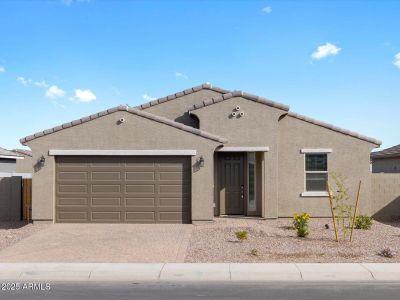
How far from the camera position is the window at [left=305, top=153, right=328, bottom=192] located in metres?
18.3

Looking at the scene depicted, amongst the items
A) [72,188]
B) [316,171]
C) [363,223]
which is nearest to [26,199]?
[72,188]

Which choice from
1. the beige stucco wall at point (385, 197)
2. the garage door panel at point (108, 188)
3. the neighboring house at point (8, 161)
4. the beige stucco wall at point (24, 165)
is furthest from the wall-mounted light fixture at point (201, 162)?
the beige stucco wall at point (24, 165)

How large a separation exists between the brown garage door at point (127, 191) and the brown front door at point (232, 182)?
266 centimetres

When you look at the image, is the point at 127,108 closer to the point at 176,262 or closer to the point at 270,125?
the point at 270,125

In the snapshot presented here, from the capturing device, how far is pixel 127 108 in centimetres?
1620

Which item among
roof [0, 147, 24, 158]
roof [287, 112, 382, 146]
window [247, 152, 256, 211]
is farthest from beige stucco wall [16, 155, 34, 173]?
roof [287, 112, 382, 146]

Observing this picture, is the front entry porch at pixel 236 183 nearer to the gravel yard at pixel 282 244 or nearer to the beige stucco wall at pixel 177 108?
the gravel yard at pixel 282 244

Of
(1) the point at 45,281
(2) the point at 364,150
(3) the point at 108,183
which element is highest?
(2) the point at 364,150

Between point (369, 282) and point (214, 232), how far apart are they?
602 cm

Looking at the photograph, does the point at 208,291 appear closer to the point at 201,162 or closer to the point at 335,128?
the point at 201,162

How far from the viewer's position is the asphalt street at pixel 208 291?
319 inches

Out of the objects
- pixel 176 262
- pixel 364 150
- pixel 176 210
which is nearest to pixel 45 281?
pixel 176 262

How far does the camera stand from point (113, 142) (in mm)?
16234

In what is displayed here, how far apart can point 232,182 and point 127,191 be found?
4.40 metres
